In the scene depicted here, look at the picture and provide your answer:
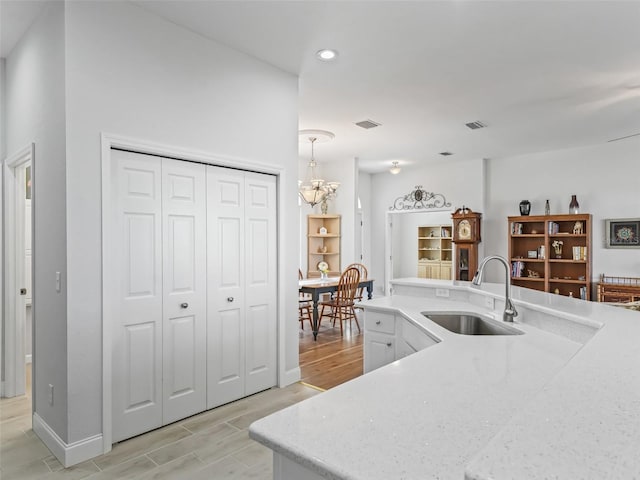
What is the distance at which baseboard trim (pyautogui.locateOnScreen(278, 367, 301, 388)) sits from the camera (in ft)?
11.5

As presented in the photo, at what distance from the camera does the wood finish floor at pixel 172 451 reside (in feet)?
7.34

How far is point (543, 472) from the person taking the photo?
61 cm

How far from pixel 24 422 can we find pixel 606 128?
674cm

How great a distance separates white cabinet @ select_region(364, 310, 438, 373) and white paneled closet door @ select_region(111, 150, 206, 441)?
1208mm

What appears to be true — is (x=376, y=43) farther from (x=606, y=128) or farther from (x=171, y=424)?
(x=606, y=128)

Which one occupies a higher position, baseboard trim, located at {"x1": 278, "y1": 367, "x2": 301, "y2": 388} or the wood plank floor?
baseboard trim, located at {"x1": 278, "y1": 367, "x2": 301, "y2": 388}

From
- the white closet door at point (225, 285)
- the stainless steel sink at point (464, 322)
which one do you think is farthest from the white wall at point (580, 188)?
the white closet door at point (225, 285)

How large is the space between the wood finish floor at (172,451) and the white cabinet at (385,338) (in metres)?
0.73

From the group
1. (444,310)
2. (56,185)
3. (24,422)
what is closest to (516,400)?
(444,310)

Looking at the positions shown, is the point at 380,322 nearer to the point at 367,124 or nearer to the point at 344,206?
the point at 367,124

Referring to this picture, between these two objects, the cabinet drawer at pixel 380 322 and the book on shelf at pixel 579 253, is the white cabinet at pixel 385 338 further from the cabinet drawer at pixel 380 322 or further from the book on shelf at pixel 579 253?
the book on shelf at pixel 579 253

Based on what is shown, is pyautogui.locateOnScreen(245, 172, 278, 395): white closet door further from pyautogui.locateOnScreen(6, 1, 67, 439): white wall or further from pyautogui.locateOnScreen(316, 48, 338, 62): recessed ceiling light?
pyautogui.locateOnScreen(6, 1, 67, 439): white wall

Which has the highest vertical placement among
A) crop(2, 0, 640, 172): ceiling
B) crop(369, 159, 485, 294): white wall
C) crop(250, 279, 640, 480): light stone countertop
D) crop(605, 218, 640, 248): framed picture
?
crop(2, 0, 640, 172): ceiling

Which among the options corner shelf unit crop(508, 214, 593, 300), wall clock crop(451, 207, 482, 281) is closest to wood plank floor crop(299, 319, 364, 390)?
wall clock crop(451, 207, 482, 281)
